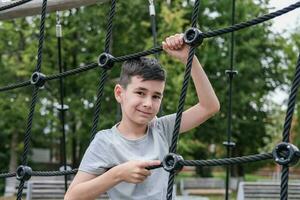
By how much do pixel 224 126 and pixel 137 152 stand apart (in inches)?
430

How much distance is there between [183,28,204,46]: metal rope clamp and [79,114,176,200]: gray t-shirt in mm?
276

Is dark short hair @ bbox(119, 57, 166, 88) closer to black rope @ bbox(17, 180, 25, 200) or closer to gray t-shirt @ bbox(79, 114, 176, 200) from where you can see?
gray t-shirt @ bbox(79, 114, 176, 200)

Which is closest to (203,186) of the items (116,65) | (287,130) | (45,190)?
(116,65)

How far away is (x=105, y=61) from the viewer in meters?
1.90

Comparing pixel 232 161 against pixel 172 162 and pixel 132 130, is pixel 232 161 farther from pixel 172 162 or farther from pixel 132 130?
pixel 132 130

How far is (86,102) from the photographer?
1062cm

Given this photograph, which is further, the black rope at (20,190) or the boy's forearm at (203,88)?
the black rope at (20,190)

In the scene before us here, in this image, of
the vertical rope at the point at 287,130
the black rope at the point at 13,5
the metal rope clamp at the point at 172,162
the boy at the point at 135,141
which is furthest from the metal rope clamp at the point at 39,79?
the vertical rope at the point at 287,130

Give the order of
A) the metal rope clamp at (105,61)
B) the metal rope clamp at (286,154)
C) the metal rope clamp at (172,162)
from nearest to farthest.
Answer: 1. the metal rope clamp at (286,154)
2. the metal rope clamp at (172,162)
3. the metal rope clamp at (105,61)

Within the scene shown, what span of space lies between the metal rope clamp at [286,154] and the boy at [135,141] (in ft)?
1.05

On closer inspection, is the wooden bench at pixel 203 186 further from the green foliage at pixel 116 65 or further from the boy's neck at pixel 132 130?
the boy's neck at pixel 132 130

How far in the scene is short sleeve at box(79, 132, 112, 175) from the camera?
1.48 meters

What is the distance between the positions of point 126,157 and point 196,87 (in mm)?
303

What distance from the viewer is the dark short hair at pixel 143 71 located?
1537 mm
